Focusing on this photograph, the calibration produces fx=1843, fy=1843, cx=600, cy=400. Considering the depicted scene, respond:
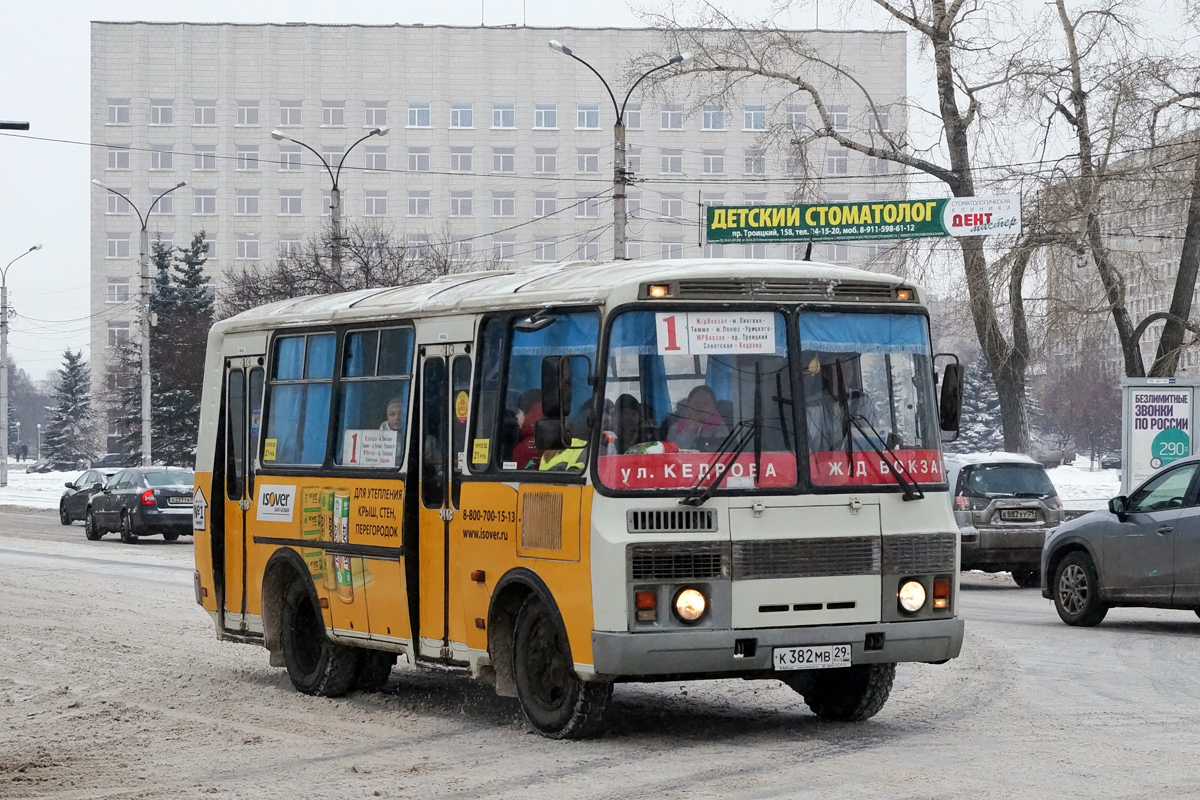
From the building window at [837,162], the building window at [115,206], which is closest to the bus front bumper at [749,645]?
the building window at [837,162]

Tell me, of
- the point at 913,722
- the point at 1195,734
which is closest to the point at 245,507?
the point at 913,722

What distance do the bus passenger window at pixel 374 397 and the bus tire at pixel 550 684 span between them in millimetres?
1712

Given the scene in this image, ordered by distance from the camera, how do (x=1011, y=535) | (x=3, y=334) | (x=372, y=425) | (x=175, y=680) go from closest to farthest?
(x=372, y=425) → (x=175, y=680) → (x=1011, y=535) → (x=3, y=334)

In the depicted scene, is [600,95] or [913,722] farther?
[600,95]

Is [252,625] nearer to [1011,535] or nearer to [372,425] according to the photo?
[372,425]

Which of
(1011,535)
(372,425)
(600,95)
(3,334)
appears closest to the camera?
(372,425)

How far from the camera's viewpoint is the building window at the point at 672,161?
10375 cm

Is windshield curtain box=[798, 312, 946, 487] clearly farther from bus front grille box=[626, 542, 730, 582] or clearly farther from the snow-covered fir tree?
the snow-covered fir tree

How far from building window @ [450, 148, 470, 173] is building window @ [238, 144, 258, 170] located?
11.2m

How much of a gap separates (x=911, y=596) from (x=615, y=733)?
1774 millimetres

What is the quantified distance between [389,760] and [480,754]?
47cm

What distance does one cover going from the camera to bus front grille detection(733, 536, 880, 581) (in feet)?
30.8

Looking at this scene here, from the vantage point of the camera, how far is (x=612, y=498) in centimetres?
927

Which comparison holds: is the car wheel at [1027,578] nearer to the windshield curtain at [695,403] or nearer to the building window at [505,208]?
the windshield curtain at [695,403]
